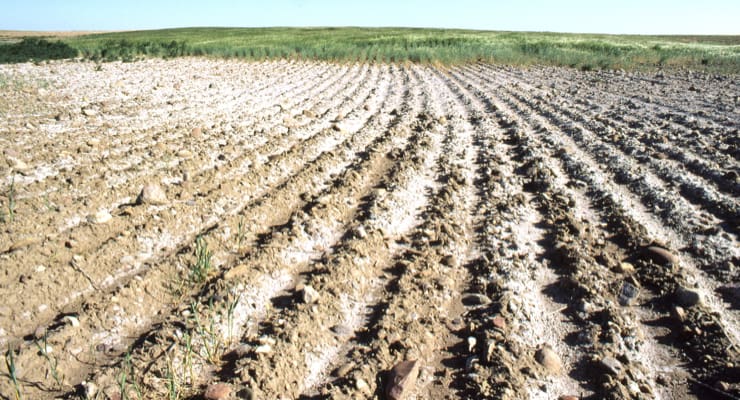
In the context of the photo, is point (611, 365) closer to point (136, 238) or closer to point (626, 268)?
point (626, 268)

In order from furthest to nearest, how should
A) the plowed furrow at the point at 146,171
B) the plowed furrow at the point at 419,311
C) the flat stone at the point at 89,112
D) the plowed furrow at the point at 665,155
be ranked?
the flat stone at the point at 89,112
the plowed furrow at the point at 665,155
the plowed furrow at the point at 146,171
the plowed furrow at the point at 419,311

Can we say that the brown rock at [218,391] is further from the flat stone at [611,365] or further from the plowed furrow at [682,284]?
the plowed furrow at [682,284]

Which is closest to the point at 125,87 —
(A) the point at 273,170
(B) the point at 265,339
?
(A) the point at 273,170

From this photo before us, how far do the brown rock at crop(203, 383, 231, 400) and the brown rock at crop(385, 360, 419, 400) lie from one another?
2.25ft

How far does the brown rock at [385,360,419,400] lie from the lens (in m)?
2.02

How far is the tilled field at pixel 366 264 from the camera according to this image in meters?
2.15

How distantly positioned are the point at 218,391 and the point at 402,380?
792 millimetres

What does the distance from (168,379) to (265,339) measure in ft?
1.54

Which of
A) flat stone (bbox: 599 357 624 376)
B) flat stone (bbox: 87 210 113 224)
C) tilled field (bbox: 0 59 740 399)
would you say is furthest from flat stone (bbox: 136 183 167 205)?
flat stone (bbox: 599 357 624 376)

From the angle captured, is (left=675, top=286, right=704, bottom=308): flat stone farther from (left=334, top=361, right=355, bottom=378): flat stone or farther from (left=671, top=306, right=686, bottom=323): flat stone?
(left=334, top=361, right=355, bottom=378): flat stone

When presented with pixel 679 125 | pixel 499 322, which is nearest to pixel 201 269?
pixel 499 322

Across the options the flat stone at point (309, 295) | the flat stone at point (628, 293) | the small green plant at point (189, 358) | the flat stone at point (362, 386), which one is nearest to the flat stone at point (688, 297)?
the flat stone at point (628, 293)

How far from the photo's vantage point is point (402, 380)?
2.07 m

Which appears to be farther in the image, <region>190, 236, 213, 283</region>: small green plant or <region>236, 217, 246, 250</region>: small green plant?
<region>236, 217, 246, 250</region>: small green plant
